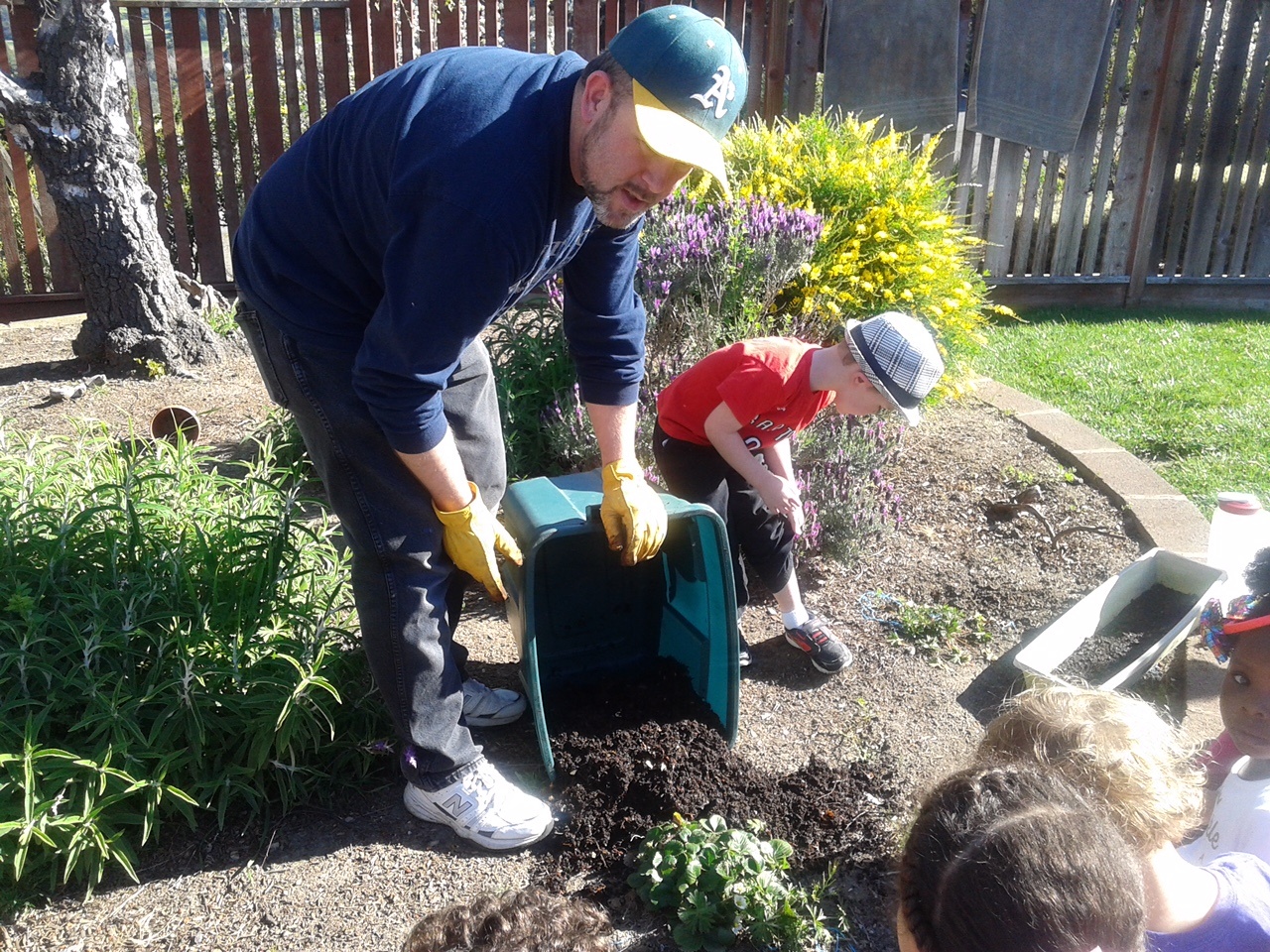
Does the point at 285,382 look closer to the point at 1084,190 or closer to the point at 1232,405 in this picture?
the point at 1232,405

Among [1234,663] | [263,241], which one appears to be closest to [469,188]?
[263,241]

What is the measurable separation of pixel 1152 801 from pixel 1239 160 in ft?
23.2

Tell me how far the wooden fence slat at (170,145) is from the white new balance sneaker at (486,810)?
→ 517 cm

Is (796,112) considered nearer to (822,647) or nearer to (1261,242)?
(1261,242)

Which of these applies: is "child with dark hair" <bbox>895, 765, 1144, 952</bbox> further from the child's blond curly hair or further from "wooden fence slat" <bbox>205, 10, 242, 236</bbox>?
"wooden fence slat" <bbox>205, 10, 242, 236</bbox>

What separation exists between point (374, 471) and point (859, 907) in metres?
1.32

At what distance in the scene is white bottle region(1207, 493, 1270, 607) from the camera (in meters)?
3.02

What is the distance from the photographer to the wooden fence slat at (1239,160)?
6914mm

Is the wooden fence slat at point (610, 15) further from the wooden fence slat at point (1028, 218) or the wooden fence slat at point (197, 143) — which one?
the wooden fence slat at point (1028, 218)

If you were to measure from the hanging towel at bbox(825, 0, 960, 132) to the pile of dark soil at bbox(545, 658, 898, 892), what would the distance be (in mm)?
5503

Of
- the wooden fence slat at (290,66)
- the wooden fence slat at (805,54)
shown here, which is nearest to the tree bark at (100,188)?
the wooden fence slat at (290,66)

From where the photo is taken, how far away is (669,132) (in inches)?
61.7

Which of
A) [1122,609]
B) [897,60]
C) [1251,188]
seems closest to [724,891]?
[1122,609]

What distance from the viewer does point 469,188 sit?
157 centimetres
